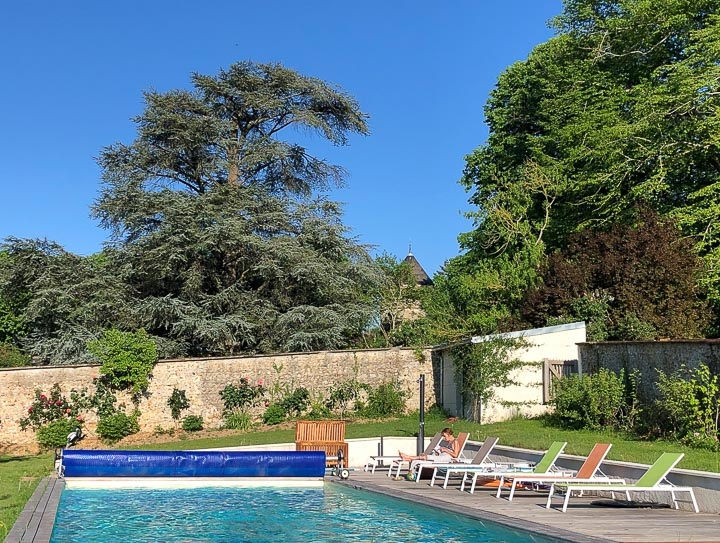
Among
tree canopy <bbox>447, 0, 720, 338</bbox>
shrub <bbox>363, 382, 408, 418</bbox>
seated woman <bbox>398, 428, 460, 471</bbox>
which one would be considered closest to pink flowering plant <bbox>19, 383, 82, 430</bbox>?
shrub <bbox>363, 382, 408, 418</bbox>

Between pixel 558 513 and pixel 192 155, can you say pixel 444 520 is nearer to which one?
pixel 558 513

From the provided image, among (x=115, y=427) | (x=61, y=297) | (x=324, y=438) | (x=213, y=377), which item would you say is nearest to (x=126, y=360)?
(x=115, y=427)

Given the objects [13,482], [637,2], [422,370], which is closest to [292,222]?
[422,370]

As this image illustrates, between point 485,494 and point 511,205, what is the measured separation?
18674 mm

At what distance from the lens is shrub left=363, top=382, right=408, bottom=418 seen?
82.9 ft

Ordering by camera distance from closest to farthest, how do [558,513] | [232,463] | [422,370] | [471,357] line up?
[558,513] < [232,463] < [471,357] < [422,370]

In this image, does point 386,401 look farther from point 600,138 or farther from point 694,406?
point 694,406

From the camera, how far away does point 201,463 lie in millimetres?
15812

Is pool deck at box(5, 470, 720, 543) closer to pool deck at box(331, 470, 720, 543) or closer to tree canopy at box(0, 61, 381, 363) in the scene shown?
pool deck at box(331, 470, 720, 543)

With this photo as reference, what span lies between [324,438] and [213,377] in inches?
319

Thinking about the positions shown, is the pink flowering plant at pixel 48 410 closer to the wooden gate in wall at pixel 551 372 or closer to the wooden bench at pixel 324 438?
the wooden bench at pixel 324 438

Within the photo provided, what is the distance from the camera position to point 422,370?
26125 mm

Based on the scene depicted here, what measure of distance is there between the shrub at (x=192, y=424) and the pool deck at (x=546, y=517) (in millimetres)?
10355

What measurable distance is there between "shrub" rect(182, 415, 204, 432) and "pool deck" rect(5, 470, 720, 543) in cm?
1035
